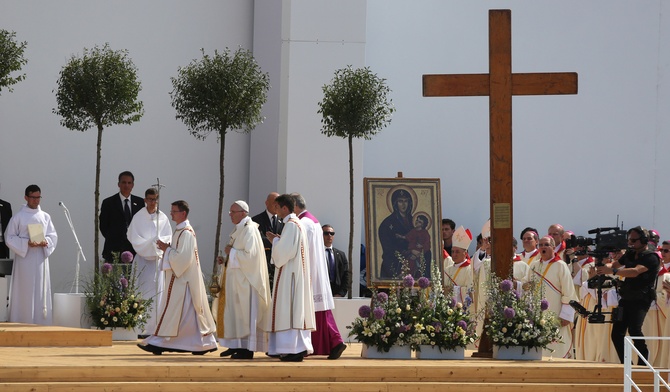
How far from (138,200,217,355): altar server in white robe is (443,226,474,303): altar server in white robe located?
12.6 feet

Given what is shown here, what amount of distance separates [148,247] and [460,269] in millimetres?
3864

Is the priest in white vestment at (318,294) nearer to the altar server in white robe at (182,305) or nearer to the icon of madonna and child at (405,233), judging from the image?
the altar server in white robe at (182,305)

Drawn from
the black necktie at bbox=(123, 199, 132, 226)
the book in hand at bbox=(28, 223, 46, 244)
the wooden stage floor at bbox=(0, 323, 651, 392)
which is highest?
the black necktie at bbox=(123, 199, 132, 226)

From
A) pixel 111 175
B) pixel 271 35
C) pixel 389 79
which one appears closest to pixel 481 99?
pixel 389 79

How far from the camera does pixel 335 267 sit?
17.6 metres

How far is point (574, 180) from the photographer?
20.4 meters

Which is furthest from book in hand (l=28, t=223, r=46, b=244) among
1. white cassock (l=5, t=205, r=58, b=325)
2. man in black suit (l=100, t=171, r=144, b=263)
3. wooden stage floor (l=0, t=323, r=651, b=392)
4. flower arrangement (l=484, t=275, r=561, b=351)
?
flower arrangement (l=484, t=275, r=561, b=351)

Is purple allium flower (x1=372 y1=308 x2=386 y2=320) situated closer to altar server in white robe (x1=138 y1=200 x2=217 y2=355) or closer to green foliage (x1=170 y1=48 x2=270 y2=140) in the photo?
altar server in white robe (x1=138 y1=200 x2=217 y2=355)

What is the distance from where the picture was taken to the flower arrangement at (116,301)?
1587 cm

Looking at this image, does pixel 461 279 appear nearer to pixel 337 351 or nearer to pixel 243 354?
pixel 337 351

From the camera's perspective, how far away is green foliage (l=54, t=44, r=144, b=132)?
1692 centimetres

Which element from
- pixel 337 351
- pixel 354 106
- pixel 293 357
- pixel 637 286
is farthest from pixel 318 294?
pixel 354 106

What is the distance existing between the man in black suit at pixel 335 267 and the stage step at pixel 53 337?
3412 millimetres

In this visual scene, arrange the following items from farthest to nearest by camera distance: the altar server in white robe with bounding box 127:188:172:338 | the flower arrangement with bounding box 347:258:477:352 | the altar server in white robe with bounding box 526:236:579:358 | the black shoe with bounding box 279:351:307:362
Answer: the altar server in white robe with bounding box 127:188:172:338, the altar server in white robe with bounding box 526:236:579:358, the flower arrangement with bounding box 347:258:477:352, the black shoe with bounding box 279:351:307:362
